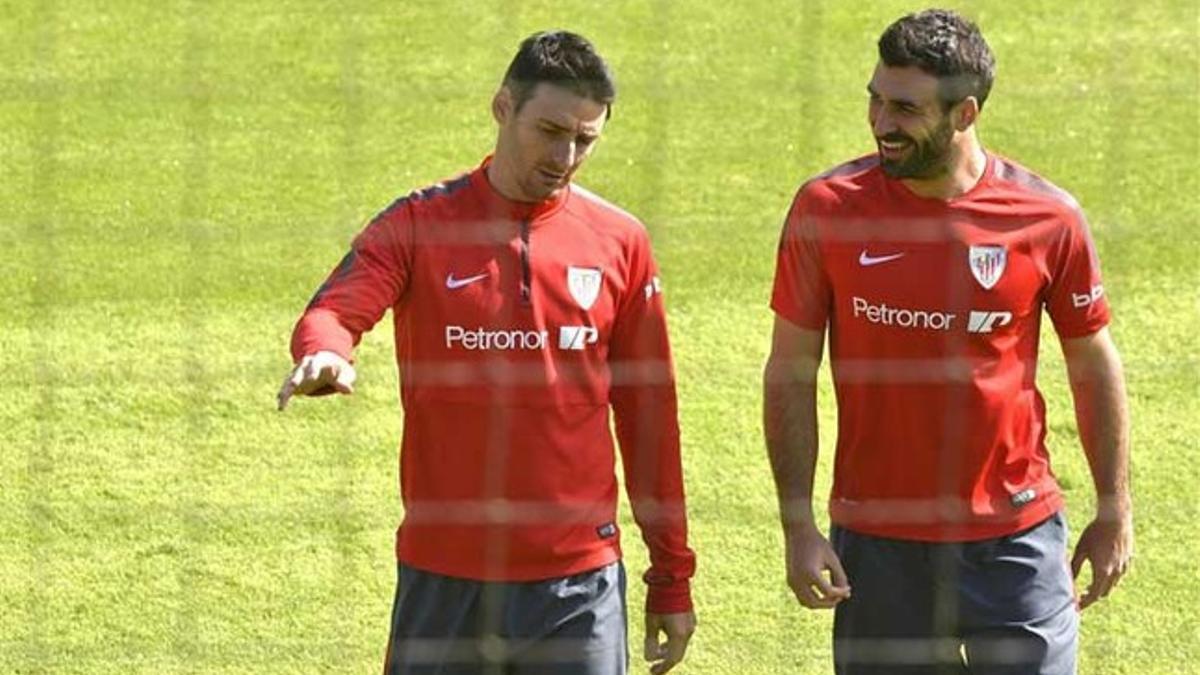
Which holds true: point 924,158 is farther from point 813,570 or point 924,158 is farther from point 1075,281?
point 813,570

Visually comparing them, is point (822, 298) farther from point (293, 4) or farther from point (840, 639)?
point (293, 4)

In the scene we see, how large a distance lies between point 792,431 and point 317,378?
1.14 m

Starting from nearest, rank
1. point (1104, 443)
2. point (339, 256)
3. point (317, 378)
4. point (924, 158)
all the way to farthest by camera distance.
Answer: point (317, 378) → point (924, 158) → point (1104, 443) → point (339, 256)

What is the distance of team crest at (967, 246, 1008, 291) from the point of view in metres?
4.88

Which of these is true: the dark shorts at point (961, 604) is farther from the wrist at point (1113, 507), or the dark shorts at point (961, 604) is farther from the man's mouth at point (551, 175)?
the man's mouth at point (551, 175)

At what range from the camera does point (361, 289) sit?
465 cm

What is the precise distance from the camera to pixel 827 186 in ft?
16.2

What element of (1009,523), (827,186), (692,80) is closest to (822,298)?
(827,186)

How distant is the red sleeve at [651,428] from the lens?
4.88 metres

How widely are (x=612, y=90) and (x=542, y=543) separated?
0.85 meters

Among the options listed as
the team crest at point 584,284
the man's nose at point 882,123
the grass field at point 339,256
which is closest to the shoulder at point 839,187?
the man's nose at point 882,123

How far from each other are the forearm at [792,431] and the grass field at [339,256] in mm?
1675

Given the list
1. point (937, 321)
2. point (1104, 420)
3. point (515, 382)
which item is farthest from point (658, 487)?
point (1104, 420)

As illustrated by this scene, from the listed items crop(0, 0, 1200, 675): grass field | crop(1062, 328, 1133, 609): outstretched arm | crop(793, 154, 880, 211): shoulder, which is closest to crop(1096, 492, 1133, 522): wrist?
crop(1062, 328, 1133, 609): outstretched arm
